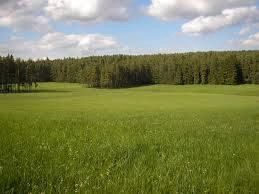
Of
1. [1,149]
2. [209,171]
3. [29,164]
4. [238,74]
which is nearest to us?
[29,164]

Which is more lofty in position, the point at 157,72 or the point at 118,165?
the point at 157,72

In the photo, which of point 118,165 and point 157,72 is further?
point 157,72

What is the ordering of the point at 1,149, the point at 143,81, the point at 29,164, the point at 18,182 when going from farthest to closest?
the point at 143,81 < the point at 1,149 < the point at 29,164 < the point at 18,182

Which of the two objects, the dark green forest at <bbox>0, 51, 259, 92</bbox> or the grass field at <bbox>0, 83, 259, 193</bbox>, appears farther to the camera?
the dark green forest at <bbox>0, 51, 259, 92</bbox>

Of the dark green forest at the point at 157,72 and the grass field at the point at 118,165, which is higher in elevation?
the dark green forest at the point at 157,72

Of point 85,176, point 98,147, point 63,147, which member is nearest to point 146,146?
point 98,147

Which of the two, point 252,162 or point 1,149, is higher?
point 1,149

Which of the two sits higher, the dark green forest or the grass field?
the dark green forest

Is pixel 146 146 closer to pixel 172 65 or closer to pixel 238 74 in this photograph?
pixel 238 74

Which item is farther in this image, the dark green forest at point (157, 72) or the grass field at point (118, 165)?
the dark green forest at point (157, 72)

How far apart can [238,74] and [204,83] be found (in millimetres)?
16232

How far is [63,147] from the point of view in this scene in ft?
30.6

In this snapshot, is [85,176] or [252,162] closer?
[85,176]

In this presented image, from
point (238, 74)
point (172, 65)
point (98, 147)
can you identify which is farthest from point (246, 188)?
point (172, 65)
